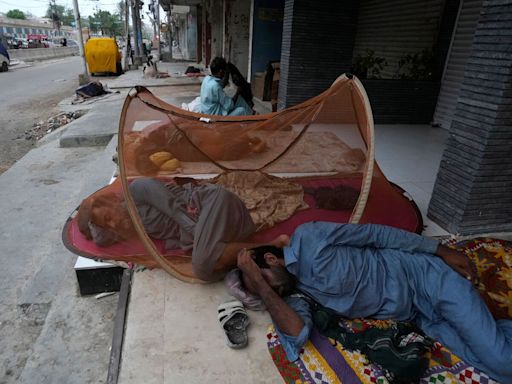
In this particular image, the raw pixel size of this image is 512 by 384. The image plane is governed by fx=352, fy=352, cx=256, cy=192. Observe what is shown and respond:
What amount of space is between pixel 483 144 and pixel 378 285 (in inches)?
56.0

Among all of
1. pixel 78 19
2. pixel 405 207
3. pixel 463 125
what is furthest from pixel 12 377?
pixel 78 19

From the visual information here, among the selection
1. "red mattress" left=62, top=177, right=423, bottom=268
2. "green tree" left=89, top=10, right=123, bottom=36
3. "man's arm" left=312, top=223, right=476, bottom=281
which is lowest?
"red mattress" left=62, top=177, right=423, bottom=268

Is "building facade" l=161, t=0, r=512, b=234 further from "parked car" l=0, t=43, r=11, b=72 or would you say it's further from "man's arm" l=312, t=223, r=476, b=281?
"parked car" l=0, t=43, r=11, b=72

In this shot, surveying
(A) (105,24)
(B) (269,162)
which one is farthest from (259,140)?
(A) (105,24)

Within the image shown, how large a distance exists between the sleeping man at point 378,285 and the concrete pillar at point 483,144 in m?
0.91

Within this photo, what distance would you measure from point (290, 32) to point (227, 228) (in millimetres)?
4199

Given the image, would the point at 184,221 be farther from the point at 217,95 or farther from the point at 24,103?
the point at 24,103

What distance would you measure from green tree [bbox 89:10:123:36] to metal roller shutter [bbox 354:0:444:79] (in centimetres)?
5270

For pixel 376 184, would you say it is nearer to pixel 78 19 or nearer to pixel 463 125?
pixel 463 125

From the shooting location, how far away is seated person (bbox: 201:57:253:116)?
440cm

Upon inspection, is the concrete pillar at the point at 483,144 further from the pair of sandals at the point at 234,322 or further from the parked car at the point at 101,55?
the parked car at the point at 101,55

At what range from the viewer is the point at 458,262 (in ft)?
6.52

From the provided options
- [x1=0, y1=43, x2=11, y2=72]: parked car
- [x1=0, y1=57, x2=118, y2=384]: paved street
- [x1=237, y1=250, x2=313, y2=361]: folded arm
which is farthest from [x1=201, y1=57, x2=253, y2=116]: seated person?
[x1=0, y1=43, x2=11, y2=72]: parked car

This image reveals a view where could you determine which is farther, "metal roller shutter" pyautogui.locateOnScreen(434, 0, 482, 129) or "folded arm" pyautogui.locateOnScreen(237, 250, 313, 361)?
"metal roller shutter" pyautogui.locateOnScreen(434, 0, 482, 129)
